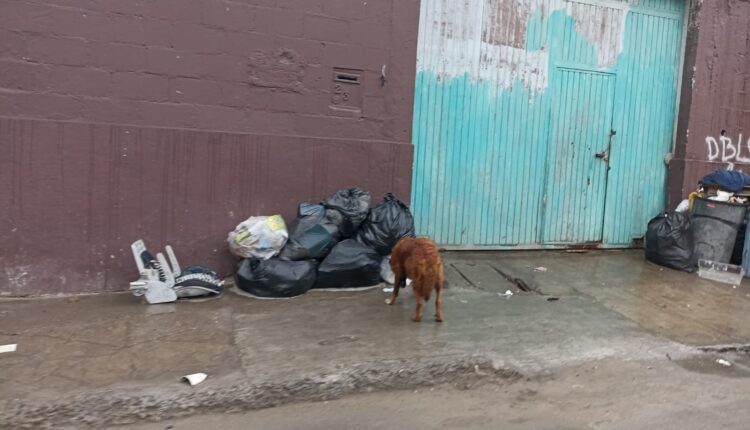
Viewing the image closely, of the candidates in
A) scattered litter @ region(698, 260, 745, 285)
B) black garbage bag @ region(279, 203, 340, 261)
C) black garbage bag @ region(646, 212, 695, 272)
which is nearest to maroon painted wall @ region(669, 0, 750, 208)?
black garbage bag @ region(646, 212, 695, 272)

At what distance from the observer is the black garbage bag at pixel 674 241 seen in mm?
6895

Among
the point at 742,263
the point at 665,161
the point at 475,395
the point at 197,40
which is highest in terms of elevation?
the point at 197,40

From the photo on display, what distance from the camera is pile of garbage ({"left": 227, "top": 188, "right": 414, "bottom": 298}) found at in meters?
5.22

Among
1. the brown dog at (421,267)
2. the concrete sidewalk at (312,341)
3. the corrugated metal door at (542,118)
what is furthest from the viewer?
the corrugated metal door at (542,118)

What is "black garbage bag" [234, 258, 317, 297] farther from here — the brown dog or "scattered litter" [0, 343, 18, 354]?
"scattered litter" [0, 343, 18, 354]

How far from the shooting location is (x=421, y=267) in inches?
171

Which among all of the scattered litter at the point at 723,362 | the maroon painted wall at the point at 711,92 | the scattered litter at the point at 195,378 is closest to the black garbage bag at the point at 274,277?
the scattered litter at the point at 195,378

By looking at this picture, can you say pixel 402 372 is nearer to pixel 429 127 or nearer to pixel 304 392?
pixel 304 392

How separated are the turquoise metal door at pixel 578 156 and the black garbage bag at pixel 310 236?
10.8 ft

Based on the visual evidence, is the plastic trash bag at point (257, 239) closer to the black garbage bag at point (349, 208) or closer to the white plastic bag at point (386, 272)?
the black garbage bag at point (349, 208)

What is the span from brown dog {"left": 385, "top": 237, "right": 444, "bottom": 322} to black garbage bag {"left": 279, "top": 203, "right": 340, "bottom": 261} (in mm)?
993

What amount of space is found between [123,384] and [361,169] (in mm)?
3415

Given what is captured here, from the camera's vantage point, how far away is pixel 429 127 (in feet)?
22.0

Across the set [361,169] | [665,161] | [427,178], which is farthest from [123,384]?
[665,161]
